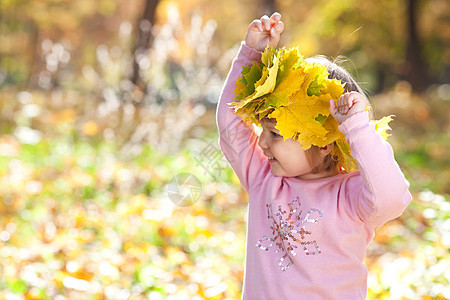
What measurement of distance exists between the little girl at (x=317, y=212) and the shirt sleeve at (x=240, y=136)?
107mm

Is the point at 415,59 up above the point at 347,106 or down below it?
above

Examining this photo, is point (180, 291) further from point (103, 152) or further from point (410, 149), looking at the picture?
point (410, 149)

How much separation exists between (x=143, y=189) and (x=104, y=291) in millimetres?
2002

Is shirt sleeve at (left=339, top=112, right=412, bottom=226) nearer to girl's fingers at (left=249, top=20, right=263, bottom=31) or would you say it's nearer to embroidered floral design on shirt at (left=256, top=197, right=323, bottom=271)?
embroidered floral design on shirt at (left=256, top=197, right=323, bottom=271)

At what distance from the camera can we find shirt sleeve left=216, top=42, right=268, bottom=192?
6.43 feet

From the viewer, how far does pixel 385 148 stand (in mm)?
1532

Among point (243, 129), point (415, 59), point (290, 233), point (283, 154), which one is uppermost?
point (415, 59)

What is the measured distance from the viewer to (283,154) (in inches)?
68.1

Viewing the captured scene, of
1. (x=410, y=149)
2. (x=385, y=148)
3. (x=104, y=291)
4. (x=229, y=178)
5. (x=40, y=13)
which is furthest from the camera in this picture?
(x=40, y=13)

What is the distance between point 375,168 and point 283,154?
0.32 metres

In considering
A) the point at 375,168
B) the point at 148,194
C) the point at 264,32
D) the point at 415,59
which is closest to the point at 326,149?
the point at 375,168

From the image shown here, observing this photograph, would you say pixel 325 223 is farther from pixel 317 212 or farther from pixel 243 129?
pixel 243 129

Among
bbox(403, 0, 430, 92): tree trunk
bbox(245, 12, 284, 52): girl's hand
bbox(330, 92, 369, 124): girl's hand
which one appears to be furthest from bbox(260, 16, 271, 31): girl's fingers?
bbox(403, 0, 430, 92): tree trunk

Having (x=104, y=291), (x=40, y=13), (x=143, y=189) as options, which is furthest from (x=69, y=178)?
(x=40, y=13)
